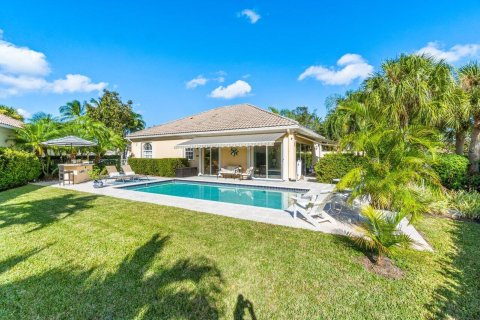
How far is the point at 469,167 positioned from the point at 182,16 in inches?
1276

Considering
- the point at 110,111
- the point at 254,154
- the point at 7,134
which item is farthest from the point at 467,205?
the point at 110,111

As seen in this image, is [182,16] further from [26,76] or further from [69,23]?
[26,76]

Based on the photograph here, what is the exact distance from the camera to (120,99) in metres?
54.0

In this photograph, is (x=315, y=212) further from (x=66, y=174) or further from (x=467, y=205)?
(x=66, y=174)

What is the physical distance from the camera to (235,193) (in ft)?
69.1

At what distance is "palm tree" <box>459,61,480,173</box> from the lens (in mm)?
17016

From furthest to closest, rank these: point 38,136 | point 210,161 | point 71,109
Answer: point 71,109
point 210,161
point 38,136

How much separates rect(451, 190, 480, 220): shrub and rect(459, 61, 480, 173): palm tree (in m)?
5.81

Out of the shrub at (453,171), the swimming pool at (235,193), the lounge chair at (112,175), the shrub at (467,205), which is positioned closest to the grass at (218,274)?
the shrub at (467,205)

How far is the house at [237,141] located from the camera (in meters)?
25.6

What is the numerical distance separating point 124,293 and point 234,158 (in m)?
25.1

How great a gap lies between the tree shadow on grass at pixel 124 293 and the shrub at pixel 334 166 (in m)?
19.7

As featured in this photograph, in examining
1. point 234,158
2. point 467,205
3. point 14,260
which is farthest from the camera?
point 234,158

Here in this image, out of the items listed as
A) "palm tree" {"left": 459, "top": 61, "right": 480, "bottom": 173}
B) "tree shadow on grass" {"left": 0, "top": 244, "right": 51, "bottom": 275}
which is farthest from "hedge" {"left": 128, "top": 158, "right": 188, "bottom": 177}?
"palm tree" {"left": 459, "top": 61, "right": 480, "bottom": 173}
